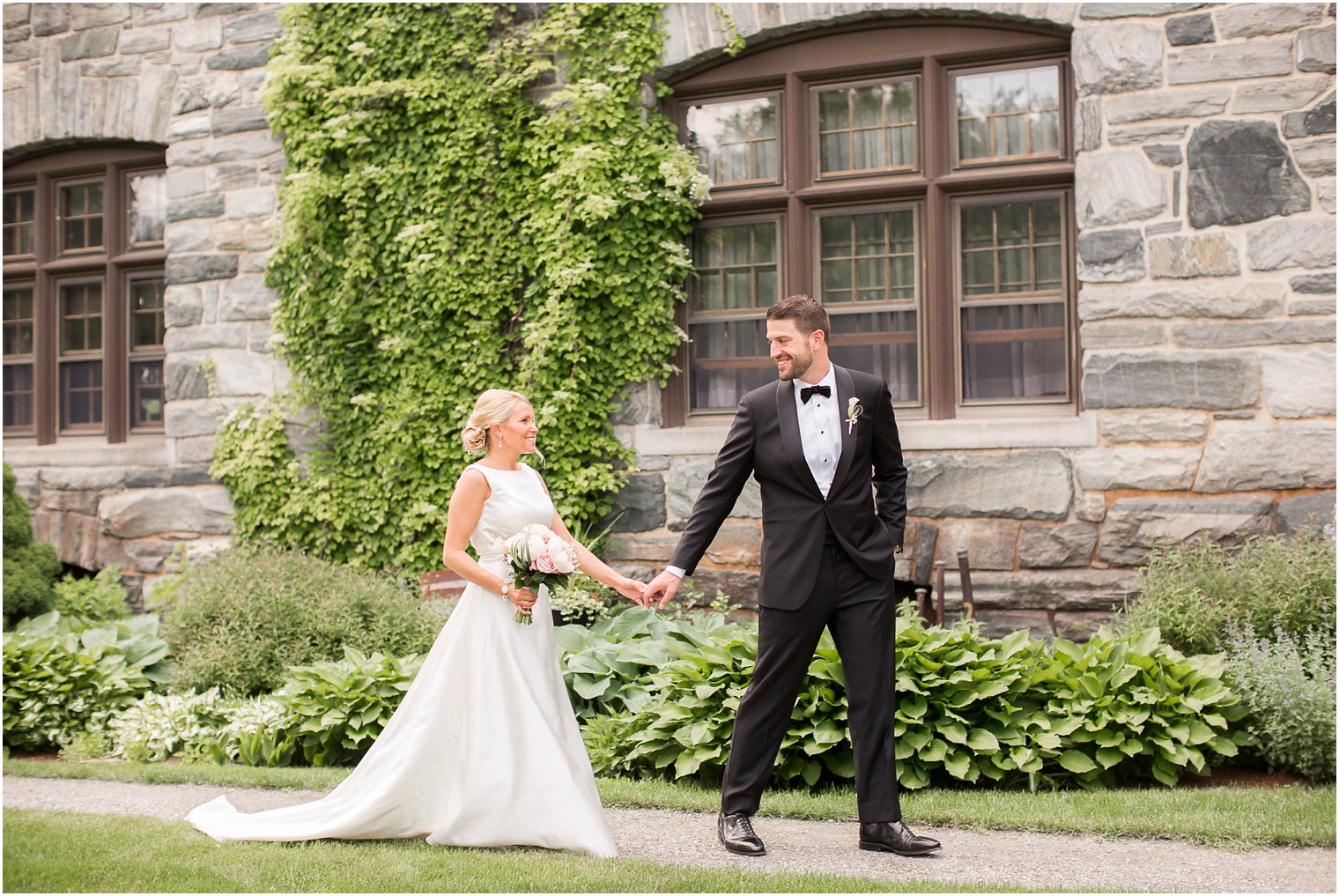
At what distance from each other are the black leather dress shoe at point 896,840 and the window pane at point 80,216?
28.8 feet

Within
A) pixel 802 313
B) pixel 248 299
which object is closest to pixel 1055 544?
pixel 802 313

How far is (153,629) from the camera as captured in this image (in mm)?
8086

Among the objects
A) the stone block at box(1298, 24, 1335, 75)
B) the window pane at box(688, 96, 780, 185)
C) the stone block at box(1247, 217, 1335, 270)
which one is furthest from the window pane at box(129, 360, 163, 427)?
the stone block at box(1298, 24, 1335, 75)

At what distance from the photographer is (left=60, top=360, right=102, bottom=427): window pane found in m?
10.3

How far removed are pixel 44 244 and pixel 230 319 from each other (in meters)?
2.45

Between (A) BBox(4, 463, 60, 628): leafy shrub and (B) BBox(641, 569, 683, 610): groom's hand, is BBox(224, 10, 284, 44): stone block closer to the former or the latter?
(A) BBox(4, 463, 60, 628): leafy shrub

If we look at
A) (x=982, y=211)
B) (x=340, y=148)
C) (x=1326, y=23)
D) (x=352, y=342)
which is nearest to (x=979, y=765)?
(x=982, y=211)

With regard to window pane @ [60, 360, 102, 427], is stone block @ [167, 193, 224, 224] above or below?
above

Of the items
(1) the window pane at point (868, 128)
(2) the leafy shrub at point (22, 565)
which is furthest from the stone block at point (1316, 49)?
(2) the leafy shrub at point (22, 565)

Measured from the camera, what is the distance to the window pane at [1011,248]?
25.5 feet

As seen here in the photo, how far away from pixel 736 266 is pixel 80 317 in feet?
19.5

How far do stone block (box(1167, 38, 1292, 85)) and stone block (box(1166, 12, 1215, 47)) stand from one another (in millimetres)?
45

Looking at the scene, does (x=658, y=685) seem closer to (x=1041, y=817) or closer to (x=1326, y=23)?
(x=1041, y=817)

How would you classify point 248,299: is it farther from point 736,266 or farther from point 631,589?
point 631,589
